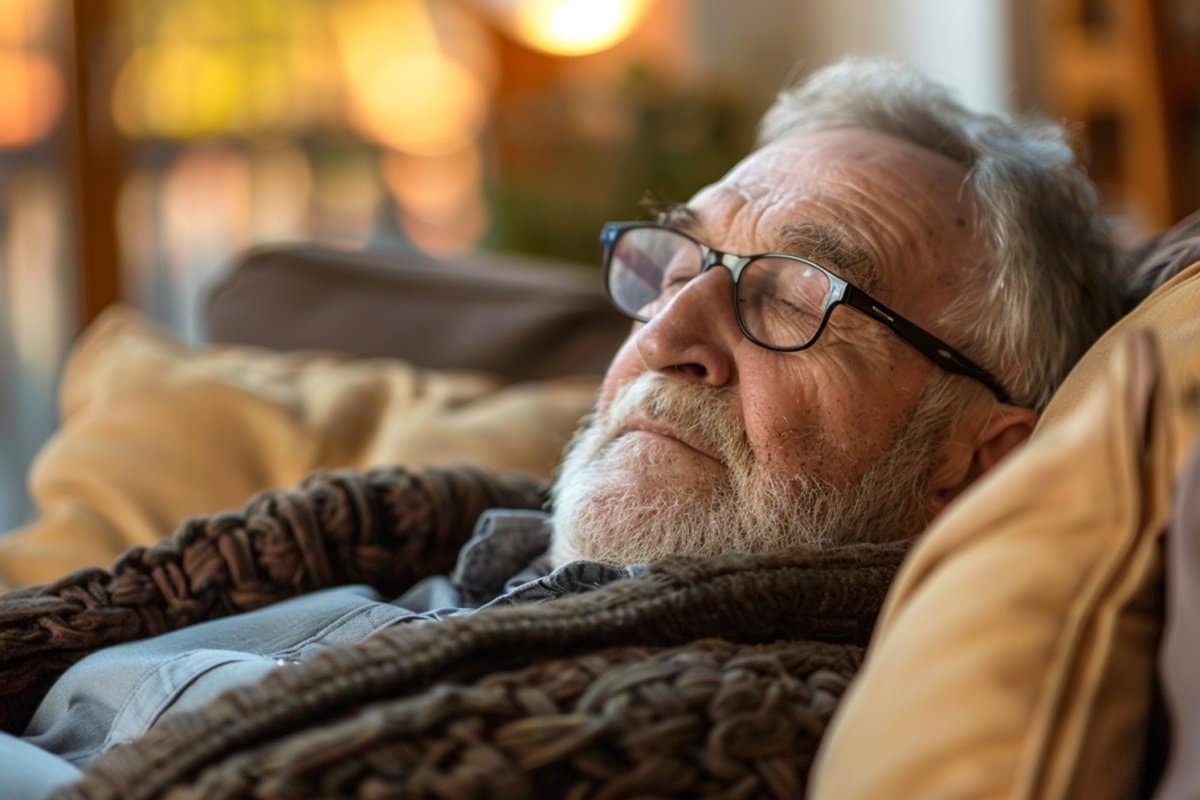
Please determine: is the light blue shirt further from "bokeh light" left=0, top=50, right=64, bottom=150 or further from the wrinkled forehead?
"bokeh light" left=0, top=50, right=64, bottom=150

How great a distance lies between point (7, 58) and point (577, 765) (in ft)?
14.7

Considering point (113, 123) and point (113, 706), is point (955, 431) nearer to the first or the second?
point (113, 706)

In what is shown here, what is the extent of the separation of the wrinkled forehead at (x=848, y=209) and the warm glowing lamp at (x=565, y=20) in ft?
10.5

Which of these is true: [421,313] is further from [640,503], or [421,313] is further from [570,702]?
[570,702]

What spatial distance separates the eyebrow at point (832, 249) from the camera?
4.29 ft

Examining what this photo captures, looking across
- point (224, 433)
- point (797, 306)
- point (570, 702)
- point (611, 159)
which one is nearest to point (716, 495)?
point (797, 306)

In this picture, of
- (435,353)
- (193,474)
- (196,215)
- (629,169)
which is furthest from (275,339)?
(196,215)

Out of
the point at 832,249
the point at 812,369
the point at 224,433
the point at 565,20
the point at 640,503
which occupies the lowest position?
the point at 224,433

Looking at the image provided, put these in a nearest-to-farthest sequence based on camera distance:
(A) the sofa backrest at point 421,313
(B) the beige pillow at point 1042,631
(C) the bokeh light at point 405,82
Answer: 1. (B) the beige pillow at point 1042,631
2. (A) the sofa backrest at point 421,313
3. (C) the bokeh light at point 405,82

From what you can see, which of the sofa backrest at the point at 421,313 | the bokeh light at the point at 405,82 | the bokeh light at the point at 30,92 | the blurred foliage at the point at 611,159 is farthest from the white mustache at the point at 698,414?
the bokeh light at the point at 405,82

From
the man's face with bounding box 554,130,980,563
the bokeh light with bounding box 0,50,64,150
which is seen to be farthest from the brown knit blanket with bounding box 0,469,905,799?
the bokeh light with bounding box 0,50,64,150

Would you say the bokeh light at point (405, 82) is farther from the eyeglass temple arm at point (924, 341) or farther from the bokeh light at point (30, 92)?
the eyeglass temple arm at point (924, 341)

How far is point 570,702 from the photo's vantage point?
782 millimetres

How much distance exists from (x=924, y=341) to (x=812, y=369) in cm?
13
